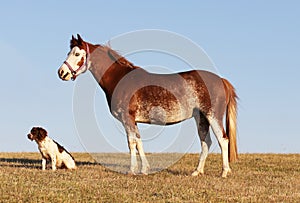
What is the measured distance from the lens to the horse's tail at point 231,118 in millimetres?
11820

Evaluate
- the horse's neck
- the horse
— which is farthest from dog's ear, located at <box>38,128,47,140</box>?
the horse's neck

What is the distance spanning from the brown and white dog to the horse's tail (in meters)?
4.17

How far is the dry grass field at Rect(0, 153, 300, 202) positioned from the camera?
26.2 feet

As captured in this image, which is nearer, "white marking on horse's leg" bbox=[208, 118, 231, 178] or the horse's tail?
"white marking on horse's leg" bbox=[208, 118, 231, 178]

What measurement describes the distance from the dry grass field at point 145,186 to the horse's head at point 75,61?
240 cm

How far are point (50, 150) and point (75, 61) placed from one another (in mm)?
2455

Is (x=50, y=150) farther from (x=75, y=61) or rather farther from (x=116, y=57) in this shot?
(x=116, y=57)

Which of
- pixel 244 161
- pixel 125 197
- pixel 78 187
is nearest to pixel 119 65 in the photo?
pixel 78 187

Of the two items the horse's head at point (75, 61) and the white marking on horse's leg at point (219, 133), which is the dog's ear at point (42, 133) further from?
the white marking on horse's leg at point (219, 133)

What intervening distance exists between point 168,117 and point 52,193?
422 centimetres

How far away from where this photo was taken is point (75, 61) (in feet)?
37.9

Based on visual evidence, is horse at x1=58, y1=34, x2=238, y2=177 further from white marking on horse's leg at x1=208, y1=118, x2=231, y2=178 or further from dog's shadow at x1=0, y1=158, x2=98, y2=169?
dog's shadow at x1=0, y1=158, x2=98, y2=169

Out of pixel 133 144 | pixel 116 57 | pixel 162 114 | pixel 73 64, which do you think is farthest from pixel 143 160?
pixel 73 64

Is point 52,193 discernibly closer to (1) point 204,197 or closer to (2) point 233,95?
(1) point 204,197
